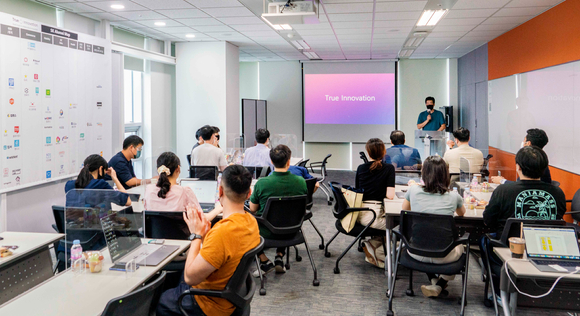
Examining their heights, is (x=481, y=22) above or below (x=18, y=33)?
above

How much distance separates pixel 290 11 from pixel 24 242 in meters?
3.67

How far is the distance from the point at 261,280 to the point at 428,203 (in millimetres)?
1667

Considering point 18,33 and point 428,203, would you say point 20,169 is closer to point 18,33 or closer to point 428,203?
point 18,33

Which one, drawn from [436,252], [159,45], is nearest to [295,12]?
[436,252]

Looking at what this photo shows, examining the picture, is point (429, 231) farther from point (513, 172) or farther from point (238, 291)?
point (513, 172)

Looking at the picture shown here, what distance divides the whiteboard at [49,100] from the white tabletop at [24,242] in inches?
76.4

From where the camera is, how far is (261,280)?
3.81 metres

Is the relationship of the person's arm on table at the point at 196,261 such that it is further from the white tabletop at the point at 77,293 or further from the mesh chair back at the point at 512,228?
the mesh chair back at the point at 512,228

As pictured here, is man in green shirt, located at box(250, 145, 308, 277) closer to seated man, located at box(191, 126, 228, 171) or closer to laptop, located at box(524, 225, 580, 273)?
A: laptop, located at box(524, 225, 580, 273)

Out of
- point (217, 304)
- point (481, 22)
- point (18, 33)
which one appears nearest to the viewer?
point (217, 304)

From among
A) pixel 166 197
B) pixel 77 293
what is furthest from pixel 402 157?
pixel 77 293

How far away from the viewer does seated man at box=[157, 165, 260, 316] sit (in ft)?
6.61

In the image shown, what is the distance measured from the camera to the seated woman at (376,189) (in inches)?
164

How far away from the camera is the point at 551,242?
2449 millimetres
